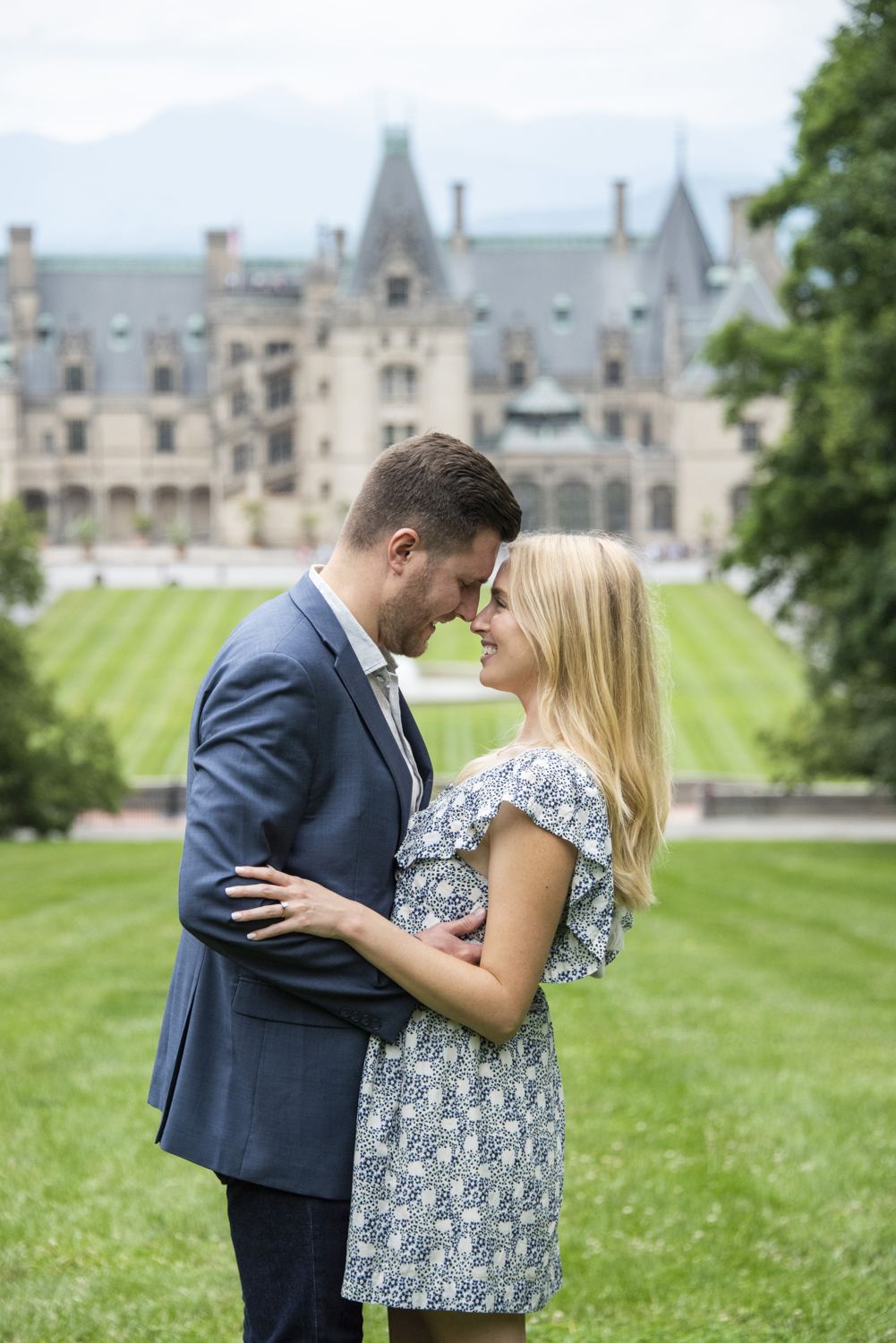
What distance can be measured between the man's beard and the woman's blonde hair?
0.18 metres

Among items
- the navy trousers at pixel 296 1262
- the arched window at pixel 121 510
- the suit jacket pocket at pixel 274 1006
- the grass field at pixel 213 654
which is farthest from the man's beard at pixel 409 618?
the arched window at pixel 121 510

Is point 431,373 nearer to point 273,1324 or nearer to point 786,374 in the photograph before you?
point 786,374

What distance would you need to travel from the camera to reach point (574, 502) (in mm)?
69500

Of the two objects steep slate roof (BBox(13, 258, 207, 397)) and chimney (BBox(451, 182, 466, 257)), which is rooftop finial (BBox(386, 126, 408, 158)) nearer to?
chimney (BBox(451, 182, 466, 257))

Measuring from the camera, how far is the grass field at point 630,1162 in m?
4.26

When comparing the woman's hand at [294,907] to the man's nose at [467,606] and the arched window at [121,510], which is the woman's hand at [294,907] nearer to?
the man's nose at [467,606]

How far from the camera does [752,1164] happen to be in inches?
210

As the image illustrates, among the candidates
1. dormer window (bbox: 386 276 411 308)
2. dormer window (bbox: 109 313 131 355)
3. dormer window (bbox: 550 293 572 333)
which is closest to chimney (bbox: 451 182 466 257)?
dormer window (bbox: 550 293 572 333)

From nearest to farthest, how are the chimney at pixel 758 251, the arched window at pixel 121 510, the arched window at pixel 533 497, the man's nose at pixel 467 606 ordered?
the man's nose at pixel 467 606, the arched window at pixel 533 497, the arched window at pixel 121 510, the chimney at pixel 758 251

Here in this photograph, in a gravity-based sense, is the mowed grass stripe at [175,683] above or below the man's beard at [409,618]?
below

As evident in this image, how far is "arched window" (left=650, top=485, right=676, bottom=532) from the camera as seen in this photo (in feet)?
234

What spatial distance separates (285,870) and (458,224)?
8194 centimetres

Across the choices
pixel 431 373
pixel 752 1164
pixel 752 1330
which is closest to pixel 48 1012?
pixel 752 1164

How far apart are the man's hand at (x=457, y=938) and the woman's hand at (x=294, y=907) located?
186mm
